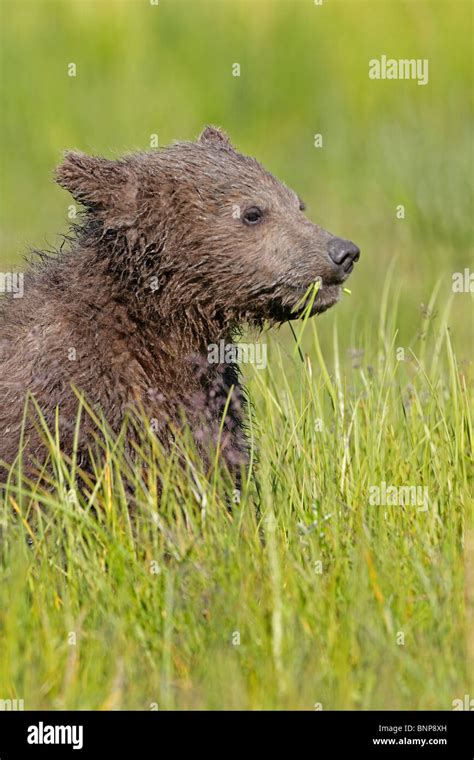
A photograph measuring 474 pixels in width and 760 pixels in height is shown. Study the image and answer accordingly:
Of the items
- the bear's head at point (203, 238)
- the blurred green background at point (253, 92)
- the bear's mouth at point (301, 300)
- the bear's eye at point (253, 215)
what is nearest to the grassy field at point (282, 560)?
the bear's mouth at point (301, 300)

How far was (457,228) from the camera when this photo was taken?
11.2 metres

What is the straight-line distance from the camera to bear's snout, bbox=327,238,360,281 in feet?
19.5

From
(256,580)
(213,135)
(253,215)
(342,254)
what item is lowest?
(256,580)

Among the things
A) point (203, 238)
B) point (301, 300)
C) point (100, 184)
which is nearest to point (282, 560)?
point (301, 300)

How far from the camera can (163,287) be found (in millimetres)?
5926

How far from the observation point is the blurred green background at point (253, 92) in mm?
12891

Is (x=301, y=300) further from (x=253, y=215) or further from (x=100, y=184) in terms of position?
(x=100, y=184)

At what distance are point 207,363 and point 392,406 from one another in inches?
37.3

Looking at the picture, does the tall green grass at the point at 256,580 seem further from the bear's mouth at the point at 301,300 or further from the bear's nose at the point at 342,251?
the bear's nose at the point at 342,251

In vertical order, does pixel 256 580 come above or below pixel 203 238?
below

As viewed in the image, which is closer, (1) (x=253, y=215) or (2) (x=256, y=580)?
(2) (x=256, y=580)

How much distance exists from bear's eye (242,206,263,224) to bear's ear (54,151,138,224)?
0.53 m

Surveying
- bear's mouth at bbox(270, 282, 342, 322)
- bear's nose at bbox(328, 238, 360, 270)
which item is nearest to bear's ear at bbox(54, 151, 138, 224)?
bear's mouth at bbox(270, 282, 342, 322)

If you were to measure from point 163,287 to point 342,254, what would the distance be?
32.4 inches
